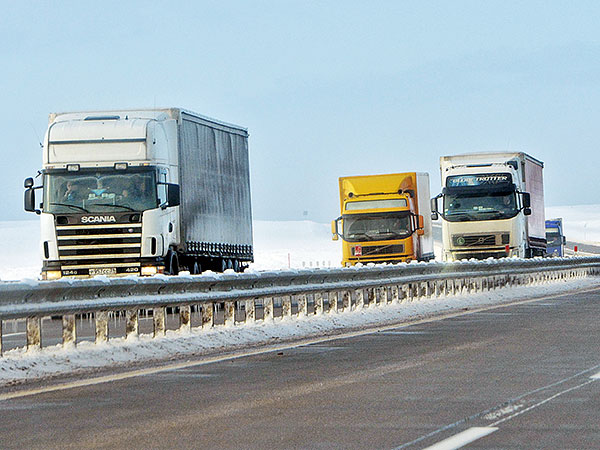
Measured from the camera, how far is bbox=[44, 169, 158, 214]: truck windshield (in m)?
26.2

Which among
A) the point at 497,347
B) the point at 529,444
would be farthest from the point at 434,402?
the point at 497,347

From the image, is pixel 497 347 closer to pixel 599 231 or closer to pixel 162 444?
pixel 162 444

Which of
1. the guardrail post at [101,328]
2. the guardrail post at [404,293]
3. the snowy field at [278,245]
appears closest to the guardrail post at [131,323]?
the guardrail post at [101,328]

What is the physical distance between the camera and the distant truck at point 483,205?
40.8 metres

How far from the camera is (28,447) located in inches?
292

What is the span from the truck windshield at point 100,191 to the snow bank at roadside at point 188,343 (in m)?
5.94

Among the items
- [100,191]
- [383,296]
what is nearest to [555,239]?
[100,191]

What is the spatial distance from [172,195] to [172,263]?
1790 millimetres

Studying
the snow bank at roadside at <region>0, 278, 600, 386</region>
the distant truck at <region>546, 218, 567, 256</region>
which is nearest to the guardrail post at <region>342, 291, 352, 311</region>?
the snow bank at roadside at <region>0, 278, 600, 386</region>

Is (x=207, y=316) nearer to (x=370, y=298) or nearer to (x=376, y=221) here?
(x=370, y=298)

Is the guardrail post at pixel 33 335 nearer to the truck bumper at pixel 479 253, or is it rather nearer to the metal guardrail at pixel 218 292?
the metal guardrail at pixel 218 292

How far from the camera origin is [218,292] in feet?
55.6

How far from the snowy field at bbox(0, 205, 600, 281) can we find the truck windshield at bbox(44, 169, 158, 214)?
1786 inches

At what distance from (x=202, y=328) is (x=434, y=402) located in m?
7.34
